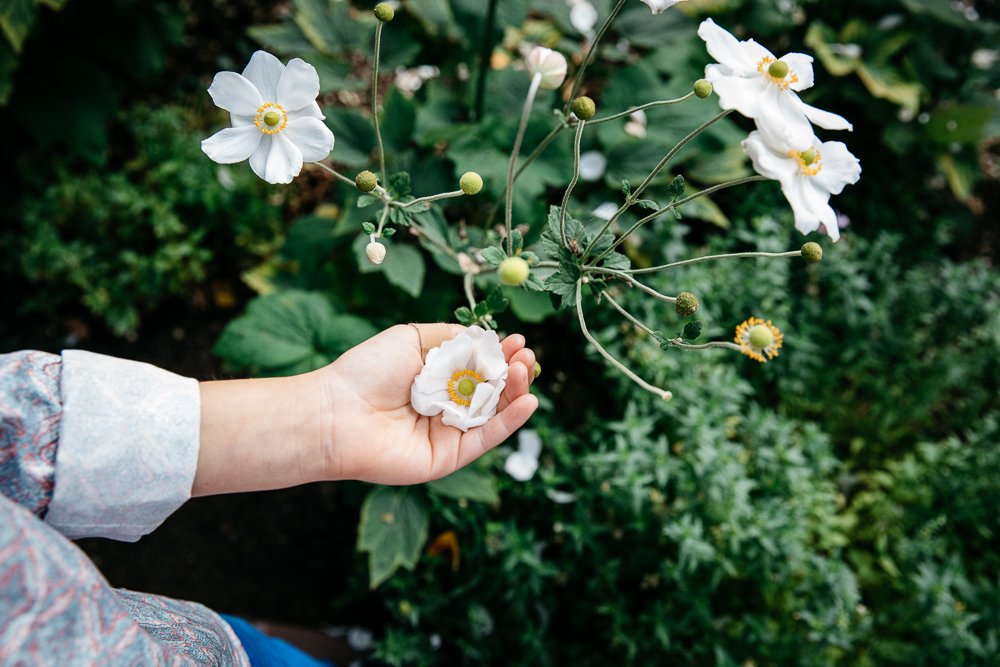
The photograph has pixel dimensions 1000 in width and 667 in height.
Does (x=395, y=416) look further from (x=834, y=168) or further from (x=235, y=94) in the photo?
(x=834, y=168)

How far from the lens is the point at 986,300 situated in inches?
85.6

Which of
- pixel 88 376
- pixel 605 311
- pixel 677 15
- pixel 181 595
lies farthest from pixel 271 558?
pixel 677 15

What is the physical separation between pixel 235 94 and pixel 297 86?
10cm

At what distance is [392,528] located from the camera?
5.55ft

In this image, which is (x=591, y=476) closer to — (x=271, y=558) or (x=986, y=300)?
(x=271, y=558)

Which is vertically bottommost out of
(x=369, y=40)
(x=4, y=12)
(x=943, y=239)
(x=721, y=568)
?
(x=721, y=568)

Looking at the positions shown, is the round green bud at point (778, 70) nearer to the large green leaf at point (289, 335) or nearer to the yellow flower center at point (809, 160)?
the yellow flower center at point (809, 160)

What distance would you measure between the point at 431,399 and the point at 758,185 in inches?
59.6

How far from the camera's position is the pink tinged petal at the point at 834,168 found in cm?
95

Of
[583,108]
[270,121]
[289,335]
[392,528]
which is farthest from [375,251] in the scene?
[392,528]

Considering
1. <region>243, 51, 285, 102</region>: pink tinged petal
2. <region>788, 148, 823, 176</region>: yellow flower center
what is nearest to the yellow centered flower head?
<region>788, 148, 823, 176</region>: yellow flower center

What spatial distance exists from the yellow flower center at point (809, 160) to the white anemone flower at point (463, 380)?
0.47 metres

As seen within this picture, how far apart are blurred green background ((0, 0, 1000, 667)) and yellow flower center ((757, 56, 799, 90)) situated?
68 centimetres

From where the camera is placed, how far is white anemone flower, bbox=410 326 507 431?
1.02 m
